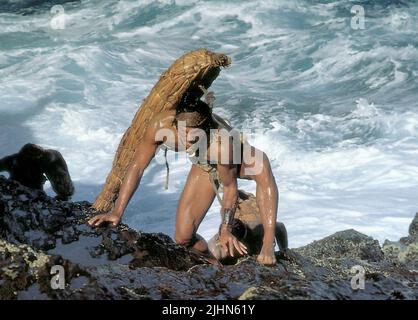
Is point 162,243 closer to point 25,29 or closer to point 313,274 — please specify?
point 313,274

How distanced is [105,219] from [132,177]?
0.35 metres

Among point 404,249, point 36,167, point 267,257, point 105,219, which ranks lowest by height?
point 404,249

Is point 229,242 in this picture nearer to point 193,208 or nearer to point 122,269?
point 193,208

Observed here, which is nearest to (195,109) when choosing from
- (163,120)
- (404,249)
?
(163,120)

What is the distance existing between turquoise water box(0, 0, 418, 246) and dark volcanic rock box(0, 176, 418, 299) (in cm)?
955

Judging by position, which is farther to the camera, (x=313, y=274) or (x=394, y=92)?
(x=394, y=92)

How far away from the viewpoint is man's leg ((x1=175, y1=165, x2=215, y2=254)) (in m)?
4.49

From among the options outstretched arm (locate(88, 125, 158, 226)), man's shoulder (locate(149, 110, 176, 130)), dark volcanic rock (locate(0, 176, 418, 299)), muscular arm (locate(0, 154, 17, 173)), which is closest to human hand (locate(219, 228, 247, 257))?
dark volcanic rock (locate(0, 176, 418, 299))

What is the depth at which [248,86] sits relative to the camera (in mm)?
17703

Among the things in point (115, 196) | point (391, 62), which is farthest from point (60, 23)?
point (115, 196)

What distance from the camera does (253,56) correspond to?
63.0 ft

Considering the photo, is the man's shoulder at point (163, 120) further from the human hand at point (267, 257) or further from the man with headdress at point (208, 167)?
the human hand at point (267, 257)
